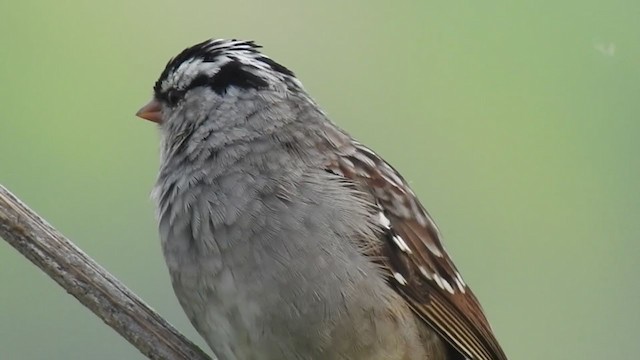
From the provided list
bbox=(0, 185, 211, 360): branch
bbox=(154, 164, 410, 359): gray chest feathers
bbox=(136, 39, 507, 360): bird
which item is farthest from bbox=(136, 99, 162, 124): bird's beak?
bbox=(0, 185, 211, 360): branch

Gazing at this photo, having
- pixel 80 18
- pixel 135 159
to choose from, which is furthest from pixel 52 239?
pixel 80 18

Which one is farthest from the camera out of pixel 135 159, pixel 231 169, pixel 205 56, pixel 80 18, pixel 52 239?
pixel 80 18

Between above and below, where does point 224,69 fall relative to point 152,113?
above

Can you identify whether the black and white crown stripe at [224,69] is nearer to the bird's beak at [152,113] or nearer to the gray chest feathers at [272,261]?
the bird's beak at [152,113]

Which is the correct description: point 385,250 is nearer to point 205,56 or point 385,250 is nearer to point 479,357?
point 479,357

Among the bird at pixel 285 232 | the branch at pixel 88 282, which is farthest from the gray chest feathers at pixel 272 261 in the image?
the branch at pixel 88 282

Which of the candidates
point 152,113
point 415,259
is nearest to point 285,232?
point 415,259

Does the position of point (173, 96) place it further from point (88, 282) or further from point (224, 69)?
point (88, 282)

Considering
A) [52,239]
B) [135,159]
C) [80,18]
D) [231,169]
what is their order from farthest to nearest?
[80,18] < [135,159] < [231,169] < [52,239]
